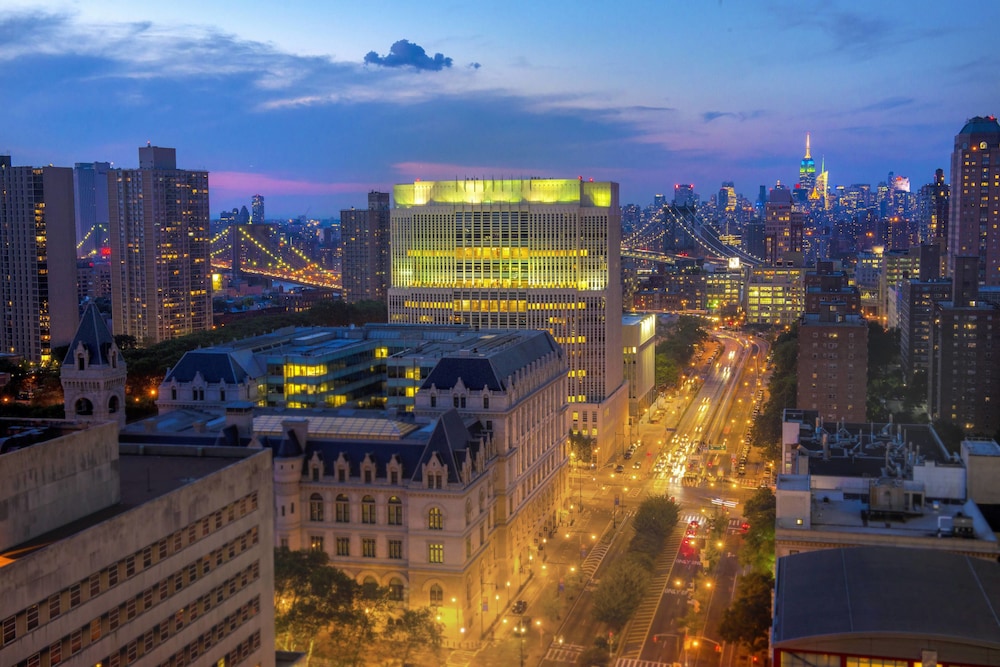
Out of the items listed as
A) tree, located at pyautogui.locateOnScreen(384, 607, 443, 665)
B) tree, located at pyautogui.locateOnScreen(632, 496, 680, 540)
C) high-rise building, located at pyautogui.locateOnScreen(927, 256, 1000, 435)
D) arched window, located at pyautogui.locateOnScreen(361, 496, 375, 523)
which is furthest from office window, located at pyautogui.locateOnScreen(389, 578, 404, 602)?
high-rise building, located at pyautogui.locateOnScreen(927, 256, 1000, 435)

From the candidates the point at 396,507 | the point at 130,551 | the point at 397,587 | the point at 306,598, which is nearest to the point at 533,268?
the point at 396,507

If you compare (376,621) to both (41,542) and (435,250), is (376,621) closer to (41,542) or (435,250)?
(41,542)

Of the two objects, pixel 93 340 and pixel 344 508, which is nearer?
pixel 344 508

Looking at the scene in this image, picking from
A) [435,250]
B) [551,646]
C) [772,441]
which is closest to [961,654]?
[551,646]

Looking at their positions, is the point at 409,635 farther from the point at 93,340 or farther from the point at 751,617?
the point at 93,340

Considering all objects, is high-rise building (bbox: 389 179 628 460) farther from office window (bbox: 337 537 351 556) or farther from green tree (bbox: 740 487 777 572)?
office window (bbox: 337 537 351 556)

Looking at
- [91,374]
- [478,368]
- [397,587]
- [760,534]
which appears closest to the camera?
[397,587]
